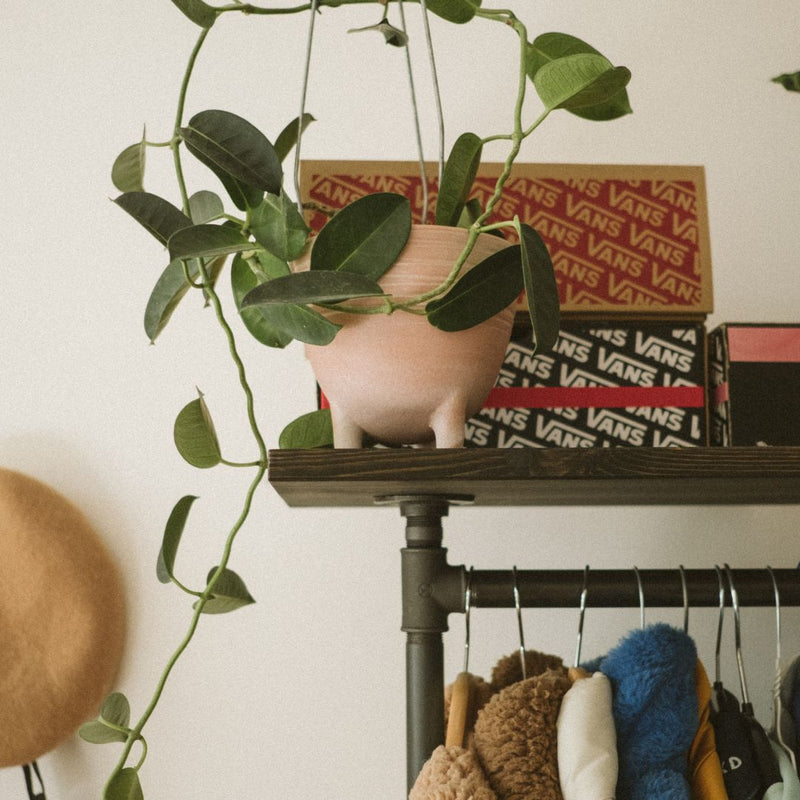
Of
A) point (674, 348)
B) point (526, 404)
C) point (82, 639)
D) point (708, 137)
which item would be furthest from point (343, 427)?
point (708, 137)

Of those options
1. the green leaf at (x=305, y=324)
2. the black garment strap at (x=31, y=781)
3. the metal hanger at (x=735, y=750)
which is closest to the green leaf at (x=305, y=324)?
the green leaf at (x=305, y=324)

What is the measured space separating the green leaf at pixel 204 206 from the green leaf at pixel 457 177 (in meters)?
0.20

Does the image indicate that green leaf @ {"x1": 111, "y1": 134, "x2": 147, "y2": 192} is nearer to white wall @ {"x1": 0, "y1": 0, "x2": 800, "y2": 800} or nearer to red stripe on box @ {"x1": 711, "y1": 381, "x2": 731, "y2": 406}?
white wall @ {"x1": 0, "y1": 0, "x2": 800, "y2": 800}

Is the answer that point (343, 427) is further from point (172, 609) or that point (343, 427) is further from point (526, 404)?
point (172, 609)

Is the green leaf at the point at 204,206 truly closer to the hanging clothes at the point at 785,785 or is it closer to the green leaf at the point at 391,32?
the green leaf at the point at 391,32

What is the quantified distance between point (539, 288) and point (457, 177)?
132 mm

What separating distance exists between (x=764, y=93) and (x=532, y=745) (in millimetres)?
995

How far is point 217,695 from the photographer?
1151mm

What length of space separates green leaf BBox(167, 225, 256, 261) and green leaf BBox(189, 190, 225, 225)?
115mm

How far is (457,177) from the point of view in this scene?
0.70m

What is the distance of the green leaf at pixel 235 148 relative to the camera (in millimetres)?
650

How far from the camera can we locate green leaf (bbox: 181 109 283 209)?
65 centimetres

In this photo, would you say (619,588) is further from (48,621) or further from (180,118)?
(48,621)

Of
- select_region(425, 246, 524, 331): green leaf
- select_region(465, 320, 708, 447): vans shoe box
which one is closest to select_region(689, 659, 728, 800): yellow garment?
select_region(465, 320, 708, 447): vans shoe box
